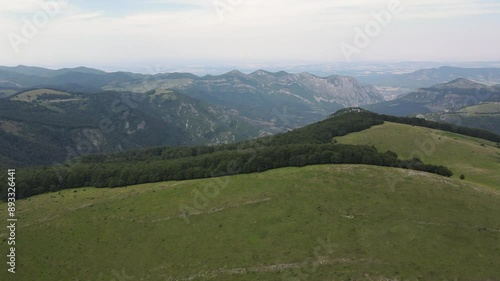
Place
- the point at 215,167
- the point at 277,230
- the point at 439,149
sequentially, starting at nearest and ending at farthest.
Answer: the point at 277,230 → the point at 215,167 → the point at 439,149

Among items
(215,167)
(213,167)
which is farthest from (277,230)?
(213,167)

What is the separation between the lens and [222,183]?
294 ft

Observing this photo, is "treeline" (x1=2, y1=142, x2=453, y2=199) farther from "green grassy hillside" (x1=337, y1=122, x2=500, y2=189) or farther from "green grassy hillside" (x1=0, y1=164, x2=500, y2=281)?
"green grassy hillside" (x1=337, y1=122, x2=500, y2=189)

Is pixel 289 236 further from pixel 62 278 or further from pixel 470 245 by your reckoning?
pixel 62 278

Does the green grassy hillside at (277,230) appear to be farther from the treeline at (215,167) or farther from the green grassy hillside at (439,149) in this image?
the green grassy hillside at (439,149)

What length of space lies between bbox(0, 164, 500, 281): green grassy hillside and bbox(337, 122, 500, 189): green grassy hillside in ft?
108

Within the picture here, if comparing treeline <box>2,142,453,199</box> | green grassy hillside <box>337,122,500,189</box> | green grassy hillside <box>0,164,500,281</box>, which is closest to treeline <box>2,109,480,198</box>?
treeline <box>2,142,453,199</box>

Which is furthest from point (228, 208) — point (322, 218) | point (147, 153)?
point (147, 153)

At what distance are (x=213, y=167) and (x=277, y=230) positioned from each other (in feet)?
146

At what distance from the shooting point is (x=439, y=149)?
132625mm

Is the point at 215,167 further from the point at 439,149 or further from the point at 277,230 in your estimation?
the point at 439,149

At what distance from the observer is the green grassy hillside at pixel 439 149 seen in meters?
108

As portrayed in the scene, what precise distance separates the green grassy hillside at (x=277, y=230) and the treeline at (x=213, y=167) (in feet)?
30.8

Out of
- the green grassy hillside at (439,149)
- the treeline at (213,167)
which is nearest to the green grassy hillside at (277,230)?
the treeline at (213,167)
